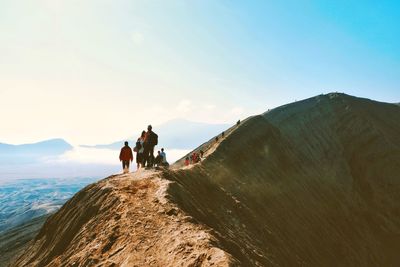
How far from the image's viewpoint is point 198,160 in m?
37.9

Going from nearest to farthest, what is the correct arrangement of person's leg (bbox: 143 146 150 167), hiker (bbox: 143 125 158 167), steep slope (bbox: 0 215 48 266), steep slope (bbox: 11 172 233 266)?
1. steep slope (bbox: 11 172 233 266)
2. hiker (bbox: 143 125 158 167)
3. person's leg (bbox: 143 146 150 167)
4. steep slope (bbox: 0 215 48 266)

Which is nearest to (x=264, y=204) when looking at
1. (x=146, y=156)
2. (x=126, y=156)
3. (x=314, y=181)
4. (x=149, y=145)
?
(x=146, y=156)

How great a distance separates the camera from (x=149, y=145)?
2345 cm

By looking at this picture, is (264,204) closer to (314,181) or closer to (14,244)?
(314,181)

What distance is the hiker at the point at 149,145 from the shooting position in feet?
75.8

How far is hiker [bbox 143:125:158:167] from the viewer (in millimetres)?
23111

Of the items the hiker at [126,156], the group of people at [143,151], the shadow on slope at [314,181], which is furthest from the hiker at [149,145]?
the shadow on slope at [314,181]

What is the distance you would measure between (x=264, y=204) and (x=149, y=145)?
1652 cm

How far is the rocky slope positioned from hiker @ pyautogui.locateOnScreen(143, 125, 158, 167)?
85.5 inches

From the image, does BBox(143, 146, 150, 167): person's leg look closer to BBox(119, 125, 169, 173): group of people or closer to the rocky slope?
BBox(119, 125, 169, 173): group of people

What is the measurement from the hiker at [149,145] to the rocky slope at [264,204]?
2.17 m

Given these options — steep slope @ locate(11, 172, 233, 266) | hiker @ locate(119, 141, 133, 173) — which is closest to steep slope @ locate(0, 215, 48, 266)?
hiker @ locate(119, 141, 133, 173)

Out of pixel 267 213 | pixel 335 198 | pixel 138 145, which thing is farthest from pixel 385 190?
pixel 138 145

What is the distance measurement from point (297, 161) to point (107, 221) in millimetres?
41579
